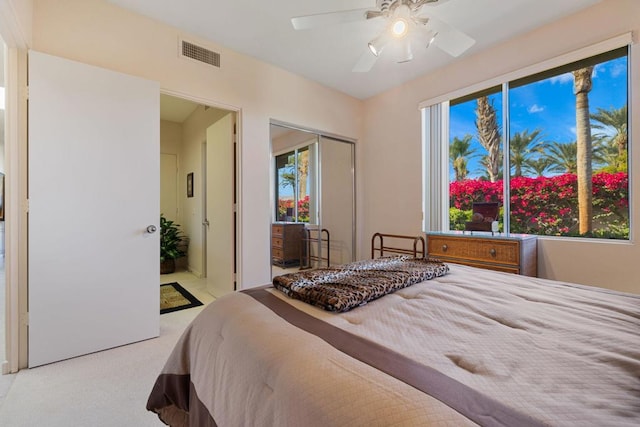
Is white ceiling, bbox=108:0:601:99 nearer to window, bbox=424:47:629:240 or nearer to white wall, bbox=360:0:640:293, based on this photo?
white wall, bbox=360:0:640:293

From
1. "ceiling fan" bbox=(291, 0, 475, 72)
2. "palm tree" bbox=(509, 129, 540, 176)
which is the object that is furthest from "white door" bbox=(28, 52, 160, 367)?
"palm tree" bbox=(509, 129, 540, 176)

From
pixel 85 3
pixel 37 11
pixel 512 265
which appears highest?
pixel 85 3

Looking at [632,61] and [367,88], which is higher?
[367,88]

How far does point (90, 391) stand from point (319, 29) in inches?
123

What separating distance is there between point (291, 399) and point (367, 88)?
3828 mm

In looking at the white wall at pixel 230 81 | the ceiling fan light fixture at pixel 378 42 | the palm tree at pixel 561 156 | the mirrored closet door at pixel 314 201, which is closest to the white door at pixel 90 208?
the white wall at pixel 230 81

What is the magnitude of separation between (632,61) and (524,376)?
285 centimetres

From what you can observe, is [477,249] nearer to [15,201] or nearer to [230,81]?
[230,81]

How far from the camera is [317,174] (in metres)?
3.89

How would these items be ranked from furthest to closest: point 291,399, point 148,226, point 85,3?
point 148,226 < point 85,3 < point 291,399

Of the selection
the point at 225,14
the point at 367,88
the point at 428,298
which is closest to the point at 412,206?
the point at 367,88

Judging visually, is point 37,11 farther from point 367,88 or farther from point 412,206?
point 412,206

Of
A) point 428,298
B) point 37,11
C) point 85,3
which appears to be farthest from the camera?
point 85,3

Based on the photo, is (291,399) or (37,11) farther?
(37,11)
